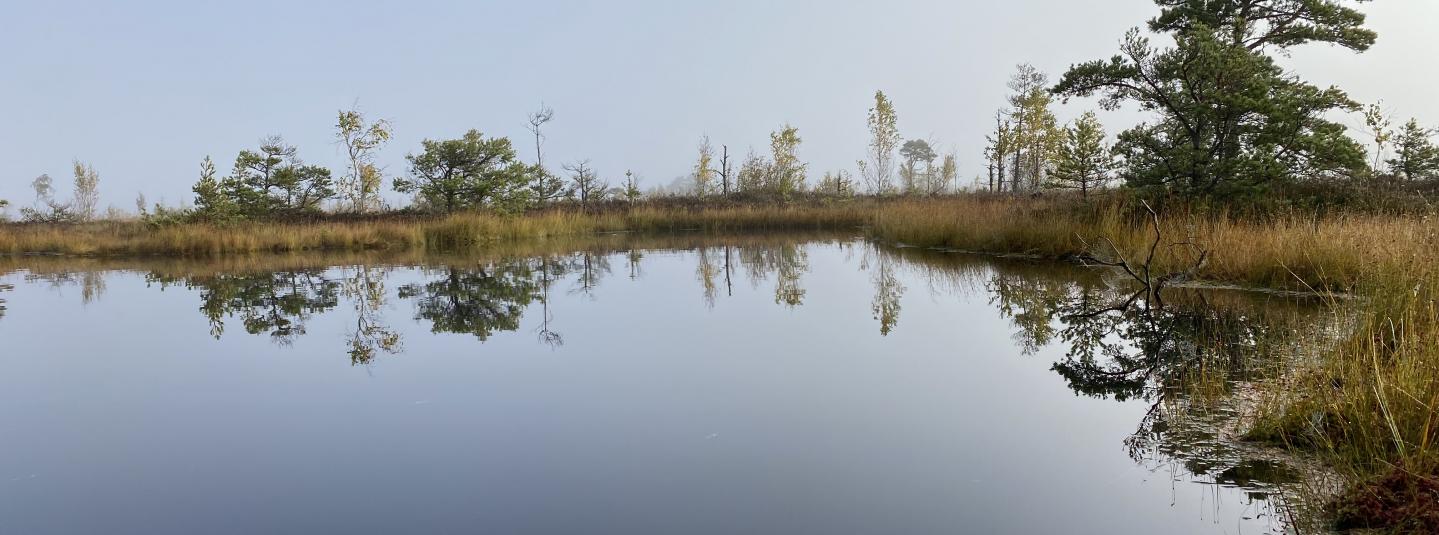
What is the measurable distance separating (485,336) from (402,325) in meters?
1.11

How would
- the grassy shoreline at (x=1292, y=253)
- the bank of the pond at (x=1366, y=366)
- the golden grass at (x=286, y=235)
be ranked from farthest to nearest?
the golden grass at (x=286, y=235) → the grassy shoreline at (x=1292, y=253) → the bank of the pond at (x=1366, y=366)

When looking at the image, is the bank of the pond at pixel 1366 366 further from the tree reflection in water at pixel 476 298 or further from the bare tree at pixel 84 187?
the bare tree at pixel 84 187

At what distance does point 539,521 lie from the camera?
8.14ft

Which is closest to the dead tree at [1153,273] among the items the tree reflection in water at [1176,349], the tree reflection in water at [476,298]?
the tree reflection in water at [1176,349]

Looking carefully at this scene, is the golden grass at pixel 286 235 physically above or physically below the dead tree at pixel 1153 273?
above

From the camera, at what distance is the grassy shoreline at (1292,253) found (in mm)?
2355

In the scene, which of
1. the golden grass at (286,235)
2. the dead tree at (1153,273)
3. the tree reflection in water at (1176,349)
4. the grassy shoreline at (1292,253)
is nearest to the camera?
the grassy shoreline at (1292,253)

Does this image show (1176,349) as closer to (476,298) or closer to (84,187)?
(476,298)

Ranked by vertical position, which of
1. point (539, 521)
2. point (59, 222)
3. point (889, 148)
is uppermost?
point (889, 148)

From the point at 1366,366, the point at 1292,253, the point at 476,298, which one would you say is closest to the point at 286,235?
the point at 476,298

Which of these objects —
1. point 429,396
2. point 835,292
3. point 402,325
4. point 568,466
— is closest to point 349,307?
point 402,325

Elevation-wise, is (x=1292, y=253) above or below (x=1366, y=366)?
above

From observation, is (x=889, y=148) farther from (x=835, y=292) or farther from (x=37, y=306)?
(x=37, y=306)

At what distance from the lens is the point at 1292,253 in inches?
264
